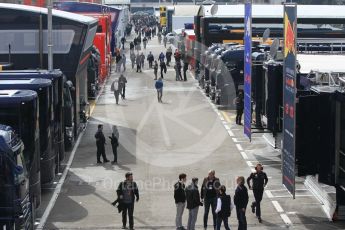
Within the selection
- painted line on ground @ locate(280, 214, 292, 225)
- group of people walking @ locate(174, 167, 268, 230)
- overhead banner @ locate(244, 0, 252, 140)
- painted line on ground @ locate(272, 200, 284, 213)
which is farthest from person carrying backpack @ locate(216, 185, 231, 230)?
overhead banner @ locate(244, 0, 252, 140)

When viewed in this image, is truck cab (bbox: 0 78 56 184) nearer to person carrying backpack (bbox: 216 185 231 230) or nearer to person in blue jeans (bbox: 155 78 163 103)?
person carrying backpack (bbox: 216 185 231 230)

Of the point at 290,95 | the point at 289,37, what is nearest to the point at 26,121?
the point at 290,95

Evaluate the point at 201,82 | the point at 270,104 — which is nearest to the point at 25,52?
the point at 270,104

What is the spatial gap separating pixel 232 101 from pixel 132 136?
29.9 ft

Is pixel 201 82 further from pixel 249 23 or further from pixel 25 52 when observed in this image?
pixel 249 23

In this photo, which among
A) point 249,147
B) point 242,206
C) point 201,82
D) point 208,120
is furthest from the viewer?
point 201,82

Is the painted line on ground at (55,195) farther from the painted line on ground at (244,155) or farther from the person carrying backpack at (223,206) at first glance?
the painted line on ground at (244,155)

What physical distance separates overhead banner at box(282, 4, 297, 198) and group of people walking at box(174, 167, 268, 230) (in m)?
0.71

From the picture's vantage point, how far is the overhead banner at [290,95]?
65.6 feet

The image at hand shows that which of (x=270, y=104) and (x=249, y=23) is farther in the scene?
(x=249, y=23)

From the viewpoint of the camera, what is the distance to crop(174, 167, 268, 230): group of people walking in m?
19.0

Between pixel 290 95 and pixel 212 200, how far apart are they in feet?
9.67

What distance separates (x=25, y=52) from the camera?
32531 millimetres

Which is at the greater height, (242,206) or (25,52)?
(25,52)
